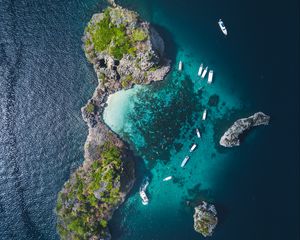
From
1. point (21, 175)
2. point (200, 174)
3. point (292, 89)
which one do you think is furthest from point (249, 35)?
point (21, 175)

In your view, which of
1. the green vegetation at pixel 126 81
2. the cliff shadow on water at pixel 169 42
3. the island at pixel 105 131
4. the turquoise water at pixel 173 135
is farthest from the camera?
the cliff shadow on water at pixel 169 42

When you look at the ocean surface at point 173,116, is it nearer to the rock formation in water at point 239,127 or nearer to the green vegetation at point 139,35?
the rock formation in water at point 239,127

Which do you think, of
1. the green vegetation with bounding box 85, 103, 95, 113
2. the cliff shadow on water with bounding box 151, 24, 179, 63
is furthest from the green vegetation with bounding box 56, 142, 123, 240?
the cliff shadow on water with bounding box 151, 24, 179, 63

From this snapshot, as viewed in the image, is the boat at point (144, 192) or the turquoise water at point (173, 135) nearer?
the boat at point (144, 192)

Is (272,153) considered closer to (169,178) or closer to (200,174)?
(200,174)

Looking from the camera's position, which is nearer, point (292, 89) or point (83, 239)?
point (83, 239)

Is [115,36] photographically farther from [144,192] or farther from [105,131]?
[144,192]

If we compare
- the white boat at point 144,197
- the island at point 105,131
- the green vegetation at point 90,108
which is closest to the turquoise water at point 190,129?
the white boat at point 144,197
